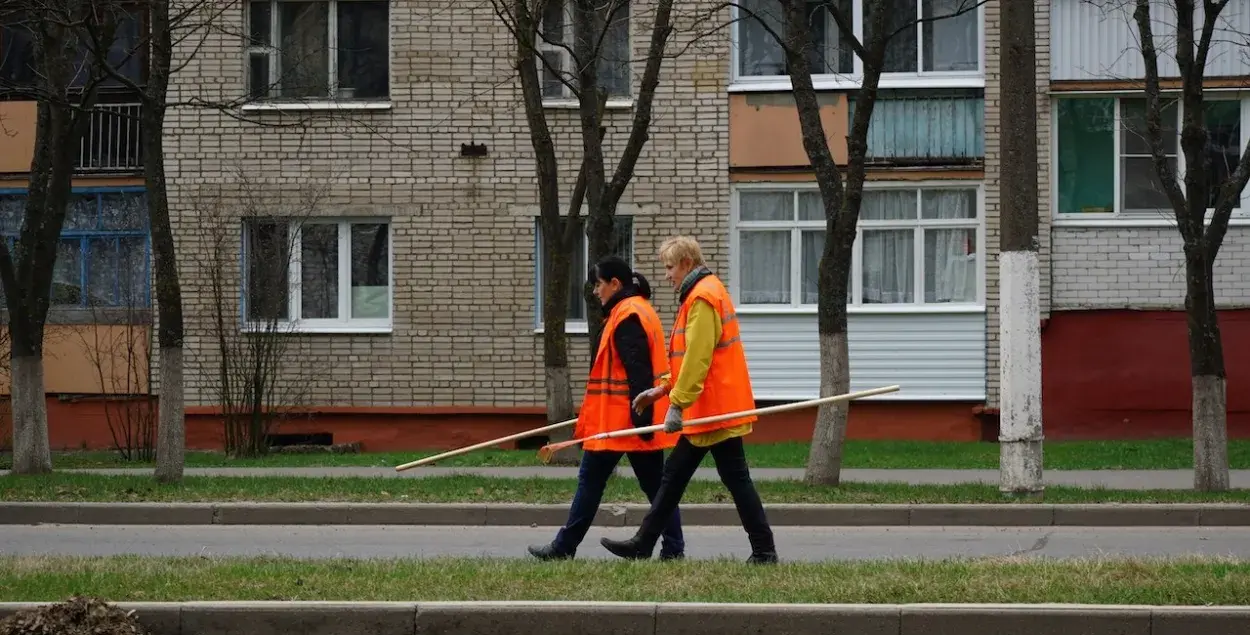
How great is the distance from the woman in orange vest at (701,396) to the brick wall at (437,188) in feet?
40.7

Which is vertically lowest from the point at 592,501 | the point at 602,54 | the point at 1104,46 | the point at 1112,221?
the point at 592,501

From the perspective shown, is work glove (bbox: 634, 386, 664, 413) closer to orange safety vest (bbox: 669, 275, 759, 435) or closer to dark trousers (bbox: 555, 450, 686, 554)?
orange safety vest (bbox: 669, 275, 759, 435)

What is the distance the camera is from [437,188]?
2106 cm

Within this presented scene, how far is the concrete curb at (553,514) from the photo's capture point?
12.1 metres

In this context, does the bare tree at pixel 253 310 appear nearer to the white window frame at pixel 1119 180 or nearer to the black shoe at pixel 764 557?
the white window frame at pixel 1119 180

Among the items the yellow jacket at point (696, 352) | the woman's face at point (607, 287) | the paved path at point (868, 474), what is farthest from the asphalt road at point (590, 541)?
the paved path at point (868, 474)

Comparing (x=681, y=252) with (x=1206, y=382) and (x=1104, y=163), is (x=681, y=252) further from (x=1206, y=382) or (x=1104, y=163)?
(x=1104, y=163)

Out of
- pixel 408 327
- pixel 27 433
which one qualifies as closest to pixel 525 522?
pixel 27 433

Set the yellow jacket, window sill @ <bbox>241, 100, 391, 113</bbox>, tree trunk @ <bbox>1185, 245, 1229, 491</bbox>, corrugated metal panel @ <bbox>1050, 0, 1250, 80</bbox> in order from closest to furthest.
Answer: the yellow jacket, tree trunk @ <bbox>1185, 245, 1229, 491</bbox>, corrugated metal panel @ <bbox>1050, 0, 1250, 80</bbox>, window sill @ <bbox>241, 100, 391, 113</bbox>

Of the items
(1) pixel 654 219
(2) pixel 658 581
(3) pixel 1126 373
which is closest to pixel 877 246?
(1) pixel 654 219

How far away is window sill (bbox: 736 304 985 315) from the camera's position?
813 inches

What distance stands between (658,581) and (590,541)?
3794 millimetres

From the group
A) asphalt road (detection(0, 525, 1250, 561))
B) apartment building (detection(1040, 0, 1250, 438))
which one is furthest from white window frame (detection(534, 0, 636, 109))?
asphalt road (detection(0, 525, 1250, 561))

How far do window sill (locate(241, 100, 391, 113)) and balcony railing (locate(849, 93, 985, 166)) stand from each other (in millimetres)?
6186
